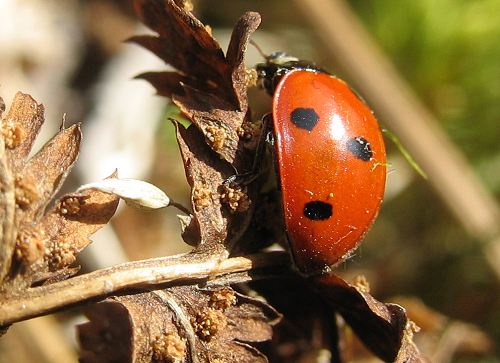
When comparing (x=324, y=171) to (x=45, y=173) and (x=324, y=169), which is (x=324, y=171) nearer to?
(x=324, y=169)

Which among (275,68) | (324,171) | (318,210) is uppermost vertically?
(275,68)

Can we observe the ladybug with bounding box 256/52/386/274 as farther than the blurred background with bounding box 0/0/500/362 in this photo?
No

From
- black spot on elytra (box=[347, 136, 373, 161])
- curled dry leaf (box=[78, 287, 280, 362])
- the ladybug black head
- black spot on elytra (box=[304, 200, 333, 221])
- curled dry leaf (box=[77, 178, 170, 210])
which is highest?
the ladybug black head

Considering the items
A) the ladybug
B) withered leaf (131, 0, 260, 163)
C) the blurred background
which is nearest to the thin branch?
the ladybug

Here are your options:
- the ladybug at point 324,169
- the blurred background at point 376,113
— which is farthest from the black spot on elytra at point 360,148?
the blurred background at point 376,113

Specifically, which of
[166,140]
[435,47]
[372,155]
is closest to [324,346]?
[372,155]

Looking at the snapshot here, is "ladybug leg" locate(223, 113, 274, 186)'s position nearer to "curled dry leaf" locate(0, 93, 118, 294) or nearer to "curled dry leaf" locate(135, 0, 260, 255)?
"curled dry leaf" locate(135, 0, 260, 255)

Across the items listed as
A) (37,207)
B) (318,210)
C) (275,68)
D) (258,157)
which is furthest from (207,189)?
(275,68)
